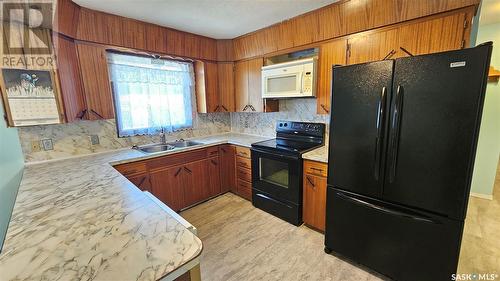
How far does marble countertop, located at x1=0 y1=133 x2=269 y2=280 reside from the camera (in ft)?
2.44

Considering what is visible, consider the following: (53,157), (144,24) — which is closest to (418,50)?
(144,24)

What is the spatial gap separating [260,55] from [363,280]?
2697mm

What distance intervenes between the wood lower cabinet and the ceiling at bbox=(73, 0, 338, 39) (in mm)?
1648

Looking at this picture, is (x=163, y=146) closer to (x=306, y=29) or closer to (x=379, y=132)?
(x=306, y=29)

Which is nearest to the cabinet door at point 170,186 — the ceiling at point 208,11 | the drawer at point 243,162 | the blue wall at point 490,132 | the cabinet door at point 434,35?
the drawer at point 243,162

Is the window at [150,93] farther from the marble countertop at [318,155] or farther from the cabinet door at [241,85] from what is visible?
the marble countertop at [318,155]

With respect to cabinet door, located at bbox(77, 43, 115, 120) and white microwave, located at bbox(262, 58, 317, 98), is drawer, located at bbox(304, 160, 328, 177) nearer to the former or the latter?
white microwave, located at bbox(262, 58, 317, 98)

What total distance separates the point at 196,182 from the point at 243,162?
71 centimetres

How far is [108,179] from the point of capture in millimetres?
1649

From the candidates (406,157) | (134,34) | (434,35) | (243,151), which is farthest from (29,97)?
(434,35)

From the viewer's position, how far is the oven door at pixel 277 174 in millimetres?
2348

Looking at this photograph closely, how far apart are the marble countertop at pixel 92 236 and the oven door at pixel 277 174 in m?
1.52

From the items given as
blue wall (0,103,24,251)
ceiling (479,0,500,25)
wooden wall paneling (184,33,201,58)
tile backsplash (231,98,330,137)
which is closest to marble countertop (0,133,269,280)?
blue wall (0,103,24,251)

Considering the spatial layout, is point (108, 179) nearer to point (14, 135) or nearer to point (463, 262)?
point (14, 135)
